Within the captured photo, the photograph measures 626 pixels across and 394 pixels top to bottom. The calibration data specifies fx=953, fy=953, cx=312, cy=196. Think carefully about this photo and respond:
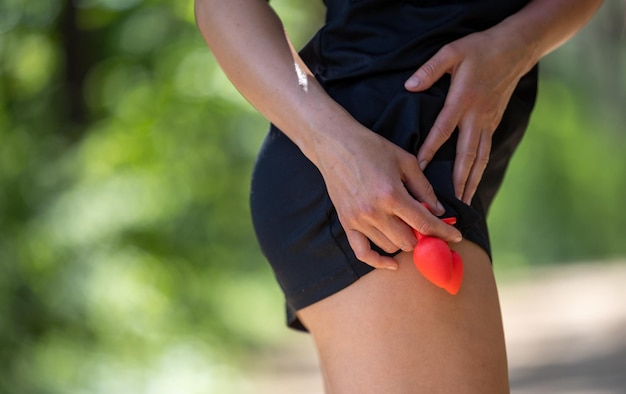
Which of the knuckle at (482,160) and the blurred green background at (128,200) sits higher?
the blurred green background at (128,200)

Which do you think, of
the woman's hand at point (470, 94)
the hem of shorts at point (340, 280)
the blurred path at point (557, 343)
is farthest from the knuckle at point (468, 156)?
the blurred path at point (557, 343)

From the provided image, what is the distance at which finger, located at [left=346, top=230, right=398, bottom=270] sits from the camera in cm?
138

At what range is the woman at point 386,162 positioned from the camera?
1377 millimetres

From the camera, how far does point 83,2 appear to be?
23.1 ft

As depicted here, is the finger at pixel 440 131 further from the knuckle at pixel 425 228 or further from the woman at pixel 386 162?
the knuckle at pixel 425 228

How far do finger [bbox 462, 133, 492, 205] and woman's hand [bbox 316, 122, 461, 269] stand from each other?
0.34ft

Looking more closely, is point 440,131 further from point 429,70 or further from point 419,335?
point 419,335

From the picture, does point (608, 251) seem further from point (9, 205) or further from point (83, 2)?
point (9, 205)

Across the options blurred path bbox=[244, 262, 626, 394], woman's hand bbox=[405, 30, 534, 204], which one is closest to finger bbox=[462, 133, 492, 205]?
woman's hand bbox=[405, 30, 534, 204]

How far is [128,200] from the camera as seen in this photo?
20.3 ft

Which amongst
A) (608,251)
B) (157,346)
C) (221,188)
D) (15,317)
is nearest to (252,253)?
(221,188)

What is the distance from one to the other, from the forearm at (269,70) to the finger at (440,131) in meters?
0.12

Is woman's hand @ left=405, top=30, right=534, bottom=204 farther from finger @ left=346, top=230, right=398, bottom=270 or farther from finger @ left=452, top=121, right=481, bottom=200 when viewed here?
finger @ left=346, top=230, right=398, bottom=270

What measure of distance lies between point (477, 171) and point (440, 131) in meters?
0.10
